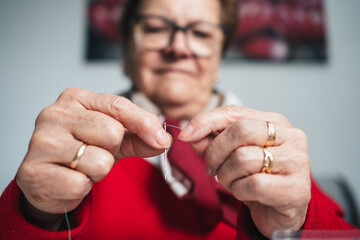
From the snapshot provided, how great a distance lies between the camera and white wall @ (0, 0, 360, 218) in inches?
47.6

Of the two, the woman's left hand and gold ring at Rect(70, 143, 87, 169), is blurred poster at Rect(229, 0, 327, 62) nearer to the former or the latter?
the woman's left hand

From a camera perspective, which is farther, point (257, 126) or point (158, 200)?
point (158, 200)

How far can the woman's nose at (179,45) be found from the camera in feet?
2.42

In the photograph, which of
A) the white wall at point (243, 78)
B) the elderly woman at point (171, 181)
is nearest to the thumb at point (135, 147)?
the elderly woman at point (171, 181)

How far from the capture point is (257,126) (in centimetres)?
35

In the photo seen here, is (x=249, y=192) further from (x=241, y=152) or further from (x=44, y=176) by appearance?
(x=44, y=176)

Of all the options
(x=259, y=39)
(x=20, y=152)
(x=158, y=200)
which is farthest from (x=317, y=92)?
(x=20, y=152)

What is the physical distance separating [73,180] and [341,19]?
1.60 meters

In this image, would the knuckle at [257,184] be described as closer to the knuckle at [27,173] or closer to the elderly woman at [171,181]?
the elderly woman at [171,181]

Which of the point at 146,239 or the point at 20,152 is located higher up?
the point at 146,239

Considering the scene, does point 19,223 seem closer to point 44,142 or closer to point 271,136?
point 44,142

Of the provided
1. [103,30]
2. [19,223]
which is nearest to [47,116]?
[19,223]

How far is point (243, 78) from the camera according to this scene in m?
1.26

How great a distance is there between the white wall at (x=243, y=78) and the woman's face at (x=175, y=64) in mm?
499
